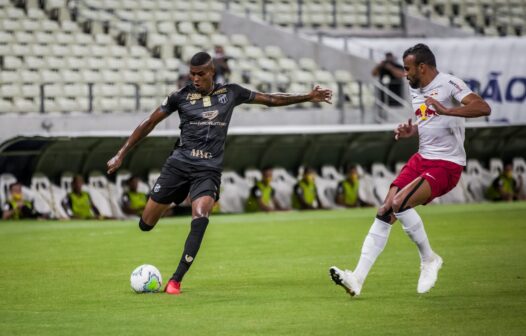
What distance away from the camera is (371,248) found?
11.0 m

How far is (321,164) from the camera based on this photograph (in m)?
28.6

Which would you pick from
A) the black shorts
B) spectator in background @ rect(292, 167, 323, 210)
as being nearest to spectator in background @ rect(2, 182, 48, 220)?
spectator in background @ rect(292, 167, 323, 210)

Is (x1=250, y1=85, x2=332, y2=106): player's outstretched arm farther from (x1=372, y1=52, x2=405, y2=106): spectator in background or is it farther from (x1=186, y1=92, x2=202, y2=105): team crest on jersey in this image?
(x1=372, y1=52, x2=405, y2=106): spectator in background

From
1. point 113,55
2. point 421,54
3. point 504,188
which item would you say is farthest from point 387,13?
point 421,54

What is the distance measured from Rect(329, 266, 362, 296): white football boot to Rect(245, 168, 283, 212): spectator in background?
15.9 metres

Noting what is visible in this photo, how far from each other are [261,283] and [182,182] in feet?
4.61

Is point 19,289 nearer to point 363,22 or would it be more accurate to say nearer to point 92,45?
point 92,45

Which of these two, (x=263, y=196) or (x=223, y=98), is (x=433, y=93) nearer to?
(x=223, y=98)

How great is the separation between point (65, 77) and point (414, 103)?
17808mm

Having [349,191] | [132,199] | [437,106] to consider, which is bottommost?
[349,191]

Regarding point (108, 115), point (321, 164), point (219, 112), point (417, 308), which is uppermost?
point (219, 112)

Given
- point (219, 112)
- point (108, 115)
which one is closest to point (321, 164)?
point (108, 115)

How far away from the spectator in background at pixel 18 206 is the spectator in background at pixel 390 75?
10112mm

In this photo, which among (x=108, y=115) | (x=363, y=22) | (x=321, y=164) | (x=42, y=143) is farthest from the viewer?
(x=363, y=22)
